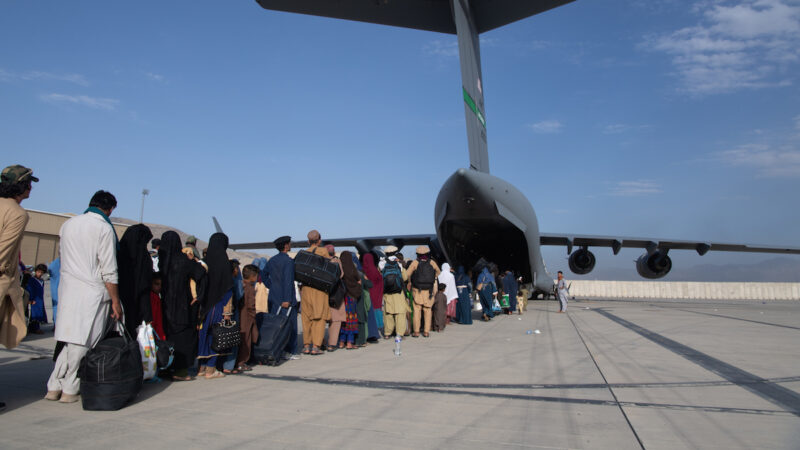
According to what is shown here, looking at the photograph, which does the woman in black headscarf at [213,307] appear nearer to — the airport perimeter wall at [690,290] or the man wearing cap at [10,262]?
the man wearing cap at [10,262]

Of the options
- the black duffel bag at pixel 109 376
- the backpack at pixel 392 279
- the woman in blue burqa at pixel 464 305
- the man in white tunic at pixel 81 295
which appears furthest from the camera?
the woman in blue burqa at pixel 464 305

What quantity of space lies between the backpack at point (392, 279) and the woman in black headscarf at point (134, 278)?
4055 mm

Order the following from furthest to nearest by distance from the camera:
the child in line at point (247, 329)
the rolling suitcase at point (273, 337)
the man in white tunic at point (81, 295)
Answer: the rolling suitcase at point (273, 337) < the child in line at point (247, 329) < the man in white tunic at point (81, 295)

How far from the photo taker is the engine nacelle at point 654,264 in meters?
20.3

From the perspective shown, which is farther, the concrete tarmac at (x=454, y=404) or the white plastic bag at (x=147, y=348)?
the white plastic bag at (x=147, y=348)

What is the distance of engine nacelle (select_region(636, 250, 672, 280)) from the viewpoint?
20328mm

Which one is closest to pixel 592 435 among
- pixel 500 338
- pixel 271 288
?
A: pixel 271 288

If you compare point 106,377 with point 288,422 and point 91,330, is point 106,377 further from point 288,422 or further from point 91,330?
point 288,422

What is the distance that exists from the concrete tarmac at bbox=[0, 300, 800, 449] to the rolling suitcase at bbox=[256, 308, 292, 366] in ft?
0.50

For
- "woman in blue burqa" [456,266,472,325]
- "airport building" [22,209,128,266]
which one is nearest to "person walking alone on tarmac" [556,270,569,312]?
"woman in blue burqa" [456,266,472,325]

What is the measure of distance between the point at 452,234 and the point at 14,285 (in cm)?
1134

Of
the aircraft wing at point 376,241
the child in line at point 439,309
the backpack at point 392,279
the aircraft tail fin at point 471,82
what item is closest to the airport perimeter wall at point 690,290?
the aircraft wing at point 376,241

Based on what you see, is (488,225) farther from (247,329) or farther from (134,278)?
(134,278)

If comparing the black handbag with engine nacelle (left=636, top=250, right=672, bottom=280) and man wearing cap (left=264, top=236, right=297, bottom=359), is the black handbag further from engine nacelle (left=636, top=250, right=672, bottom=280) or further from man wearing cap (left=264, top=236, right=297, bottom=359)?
engine nacelle (left=636, top=250, right=672, bottom=280)
